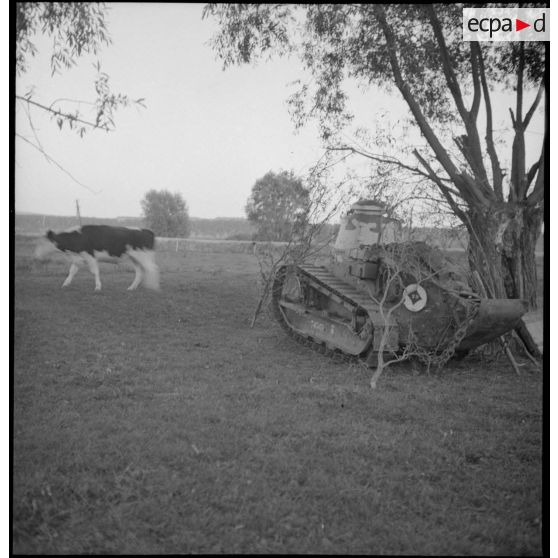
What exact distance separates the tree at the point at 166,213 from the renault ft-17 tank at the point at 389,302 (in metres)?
2.19

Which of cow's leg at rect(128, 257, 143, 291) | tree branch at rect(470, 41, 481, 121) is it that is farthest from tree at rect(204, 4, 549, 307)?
cow's leg at rect(128, 257, 143, 291)

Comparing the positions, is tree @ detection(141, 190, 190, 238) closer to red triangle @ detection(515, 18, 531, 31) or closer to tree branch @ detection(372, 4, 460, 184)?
red triangle @ detection(515, 18, 531, 31)

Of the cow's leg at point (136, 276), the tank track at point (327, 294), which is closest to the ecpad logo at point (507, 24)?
the tank track at point (327, 294)

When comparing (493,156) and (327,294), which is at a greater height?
(493,156)

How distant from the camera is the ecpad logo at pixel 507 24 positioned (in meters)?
4.37

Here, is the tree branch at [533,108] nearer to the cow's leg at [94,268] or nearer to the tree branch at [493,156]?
the tree branch at [493,156]

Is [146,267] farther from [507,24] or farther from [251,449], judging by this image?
[507,24]

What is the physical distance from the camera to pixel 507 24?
4621mm

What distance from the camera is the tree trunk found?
695 cm

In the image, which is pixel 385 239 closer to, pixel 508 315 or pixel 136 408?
pixel 508 315

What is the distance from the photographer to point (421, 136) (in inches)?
313

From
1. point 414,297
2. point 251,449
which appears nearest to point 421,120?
point 414,297

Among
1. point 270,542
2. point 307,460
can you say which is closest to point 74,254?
point 307,460

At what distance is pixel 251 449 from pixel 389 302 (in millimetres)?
3352
